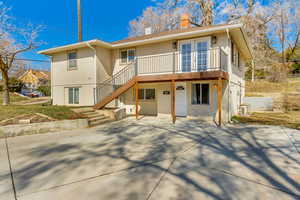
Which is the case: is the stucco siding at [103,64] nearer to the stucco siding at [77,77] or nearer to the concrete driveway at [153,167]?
the stucco siding at [77,77]

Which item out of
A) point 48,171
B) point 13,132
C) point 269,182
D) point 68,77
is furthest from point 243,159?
point 68,77

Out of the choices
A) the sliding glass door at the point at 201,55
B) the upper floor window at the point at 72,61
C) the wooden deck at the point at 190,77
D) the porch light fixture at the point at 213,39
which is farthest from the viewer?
the upper floor window at the point at 72,61

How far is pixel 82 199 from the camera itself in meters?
2.73

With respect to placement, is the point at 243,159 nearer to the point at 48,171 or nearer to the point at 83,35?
the point at 48,171

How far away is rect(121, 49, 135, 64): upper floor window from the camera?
478 inches

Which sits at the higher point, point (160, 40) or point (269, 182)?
point (160, 40)

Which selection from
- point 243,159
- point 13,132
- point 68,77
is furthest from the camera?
point 68,77

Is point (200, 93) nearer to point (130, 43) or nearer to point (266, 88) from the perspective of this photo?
point (130, 43)

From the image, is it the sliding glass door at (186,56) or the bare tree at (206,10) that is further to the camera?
the bare tree at (206,10)

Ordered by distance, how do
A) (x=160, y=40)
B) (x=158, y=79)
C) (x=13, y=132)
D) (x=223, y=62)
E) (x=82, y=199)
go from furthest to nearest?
(x=160, y=40), (x=158, y=79), (x=223, y=62), (x=13, y=132), (x=82, y=199)

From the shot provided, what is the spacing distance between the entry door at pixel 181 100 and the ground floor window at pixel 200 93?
1.86ft

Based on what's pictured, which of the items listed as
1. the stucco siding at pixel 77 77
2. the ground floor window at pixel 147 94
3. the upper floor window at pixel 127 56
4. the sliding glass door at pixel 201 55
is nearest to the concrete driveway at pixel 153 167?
the sliding glass door at pixel 201 55

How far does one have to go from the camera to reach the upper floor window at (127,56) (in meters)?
12.1

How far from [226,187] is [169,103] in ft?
26.8
